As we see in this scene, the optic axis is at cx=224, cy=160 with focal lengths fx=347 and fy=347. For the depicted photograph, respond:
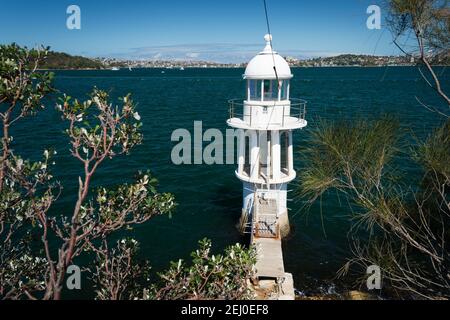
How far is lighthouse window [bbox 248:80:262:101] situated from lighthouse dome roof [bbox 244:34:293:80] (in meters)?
0.51

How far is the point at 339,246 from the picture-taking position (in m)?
17.6

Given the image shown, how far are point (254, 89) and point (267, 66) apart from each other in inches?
49.3

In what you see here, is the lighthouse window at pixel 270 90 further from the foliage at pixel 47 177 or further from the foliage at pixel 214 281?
the foliage at pixel 214 281

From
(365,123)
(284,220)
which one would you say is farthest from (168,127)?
(365,123)

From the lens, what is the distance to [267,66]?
15.0 m

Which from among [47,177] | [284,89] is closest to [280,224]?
[284,89]

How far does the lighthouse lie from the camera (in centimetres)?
1522

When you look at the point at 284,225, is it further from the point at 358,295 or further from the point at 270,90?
the point at 270,90

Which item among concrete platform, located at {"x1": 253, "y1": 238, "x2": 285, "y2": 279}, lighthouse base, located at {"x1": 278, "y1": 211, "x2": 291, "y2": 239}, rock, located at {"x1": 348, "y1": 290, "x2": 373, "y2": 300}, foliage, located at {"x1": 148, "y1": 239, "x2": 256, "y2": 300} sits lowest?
rock, located at {"x1": 348, "y1": 290, "x2": 373, "y2": 300}

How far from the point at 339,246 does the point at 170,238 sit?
8.71 meters

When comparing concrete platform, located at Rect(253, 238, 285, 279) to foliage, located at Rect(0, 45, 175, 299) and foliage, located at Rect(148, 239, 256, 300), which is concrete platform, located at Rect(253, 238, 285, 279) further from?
foliage, located at Rect(0, 45, 175, 299)

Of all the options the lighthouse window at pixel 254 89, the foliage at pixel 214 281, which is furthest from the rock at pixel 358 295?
the lighthouse window at pixel 254 89

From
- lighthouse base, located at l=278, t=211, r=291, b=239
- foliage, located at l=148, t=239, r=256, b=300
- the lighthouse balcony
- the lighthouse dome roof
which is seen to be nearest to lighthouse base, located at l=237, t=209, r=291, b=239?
lighthouse base, located at l=278, t=211, r=291, b=239

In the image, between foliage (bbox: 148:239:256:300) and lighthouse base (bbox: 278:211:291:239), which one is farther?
lighthouse base (bbox: 278:211:291:239)
